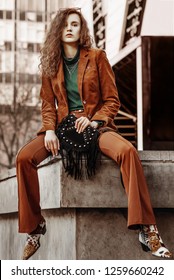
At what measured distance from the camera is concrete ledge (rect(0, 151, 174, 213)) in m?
5.33

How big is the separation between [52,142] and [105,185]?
1.56ft

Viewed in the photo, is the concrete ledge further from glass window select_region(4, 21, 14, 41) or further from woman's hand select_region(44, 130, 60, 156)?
glass window select_region(4, 21, 14, 41)

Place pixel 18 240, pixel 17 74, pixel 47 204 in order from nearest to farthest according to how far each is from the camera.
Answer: pixel 47 204 < pixel 18 240 < pixel 17 74

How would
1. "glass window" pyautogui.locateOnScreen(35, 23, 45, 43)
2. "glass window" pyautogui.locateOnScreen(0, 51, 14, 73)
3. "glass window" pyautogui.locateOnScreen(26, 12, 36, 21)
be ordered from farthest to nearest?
"glass window" pyautogui.locateOnScreen(35, 23, 45, 43), "glass window" pyautogui.locateOnScreen(26, 12, 36, 21), "glass window" pyautogui.locateOnScreen(0, 51, 14, 73)

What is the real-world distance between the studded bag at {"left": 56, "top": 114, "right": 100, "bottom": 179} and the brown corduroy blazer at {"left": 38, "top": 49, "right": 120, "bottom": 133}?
134 mm

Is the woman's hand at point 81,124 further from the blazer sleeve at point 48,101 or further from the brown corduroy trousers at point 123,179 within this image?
the blazer sleeve at point 48,101

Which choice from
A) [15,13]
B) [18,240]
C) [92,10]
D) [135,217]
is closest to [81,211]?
[135,217]

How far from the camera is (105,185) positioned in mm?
5348

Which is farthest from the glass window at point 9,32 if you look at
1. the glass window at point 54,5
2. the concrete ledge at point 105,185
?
the concrete ledge at point 105,185

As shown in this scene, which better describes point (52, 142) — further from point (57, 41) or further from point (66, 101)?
point (57, 41)

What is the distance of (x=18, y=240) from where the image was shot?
6770 mm

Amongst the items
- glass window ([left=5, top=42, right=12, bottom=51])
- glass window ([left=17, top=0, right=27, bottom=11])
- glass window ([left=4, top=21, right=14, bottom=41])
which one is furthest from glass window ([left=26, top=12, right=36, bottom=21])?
glass window ([left=5, top=42, right=12, bottom=51])
